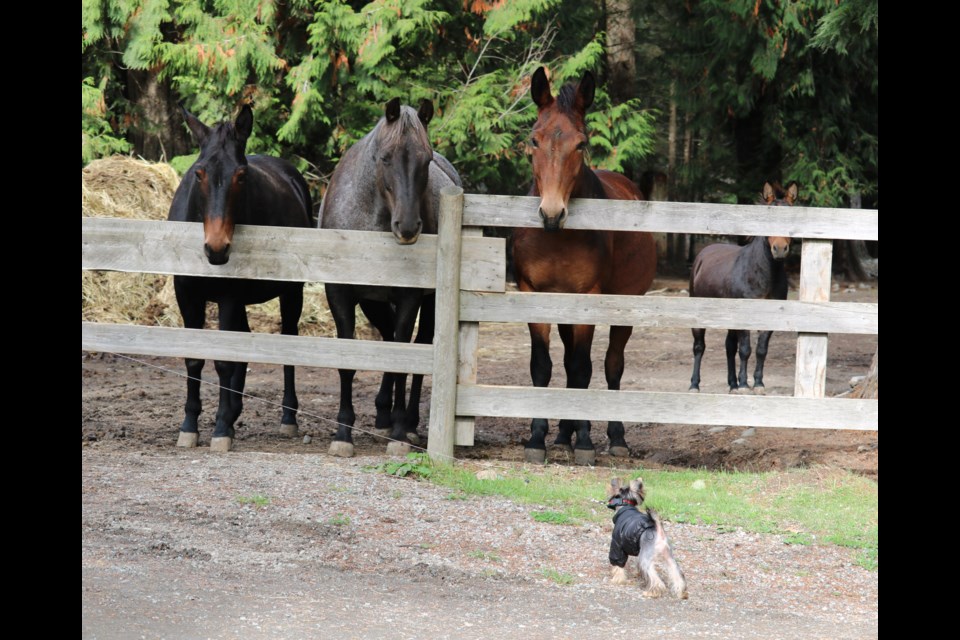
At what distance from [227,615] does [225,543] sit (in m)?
0.97

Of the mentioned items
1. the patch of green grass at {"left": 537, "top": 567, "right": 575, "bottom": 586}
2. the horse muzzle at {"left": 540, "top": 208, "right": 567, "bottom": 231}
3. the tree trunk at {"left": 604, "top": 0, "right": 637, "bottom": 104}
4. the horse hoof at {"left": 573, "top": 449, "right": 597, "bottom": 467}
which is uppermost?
the tree trunk at {"left": 604, "top": 0, "right": 637, "bottom": 104}

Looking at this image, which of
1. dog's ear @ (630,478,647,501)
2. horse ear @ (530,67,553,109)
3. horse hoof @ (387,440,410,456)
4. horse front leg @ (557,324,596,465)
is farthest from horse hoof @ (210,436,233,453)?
dog's ear @ (630,478,647,501)

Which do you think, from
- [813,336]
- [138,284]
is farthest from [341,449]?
[138,284]

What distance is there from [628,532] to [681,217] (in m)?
2.69

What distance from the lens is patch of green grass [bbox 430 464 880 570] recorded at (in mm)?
5065

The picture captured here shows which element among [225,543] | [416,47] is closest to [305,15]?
[416,47]

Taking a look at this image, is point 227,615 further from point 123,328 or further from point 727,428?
point 727,428

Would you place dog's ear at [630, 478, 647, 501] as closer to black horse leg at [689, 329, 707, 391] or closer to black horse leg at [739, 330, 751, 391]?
black horse leg at [689, 329, 707, 391]

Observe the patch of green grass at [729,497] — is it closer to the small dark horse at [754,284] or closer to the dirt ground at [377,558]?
the dirt ground at [377,558]

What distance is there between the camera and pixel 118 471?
5.71 m

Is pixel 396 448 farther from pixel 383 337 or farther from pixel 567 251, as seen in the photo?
pixel 567 251

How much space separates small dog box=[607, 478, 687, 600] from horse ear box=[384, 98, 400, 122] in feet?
10.9

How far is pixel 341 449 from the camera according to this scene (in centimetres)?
647

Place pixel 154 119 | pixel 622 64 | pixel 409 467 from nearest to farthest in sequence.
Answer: pixel 409 467 < pixel 154 119 < pixel 622 64
